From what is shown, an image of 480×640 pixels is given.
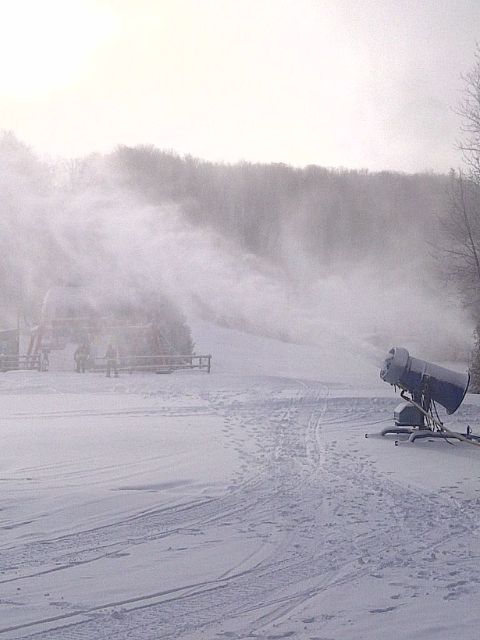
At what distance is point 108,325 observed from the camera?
115 feet

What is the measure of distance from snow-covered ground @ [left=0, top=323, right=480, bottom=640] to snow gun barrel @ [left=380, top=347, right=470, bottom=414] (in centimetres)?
90

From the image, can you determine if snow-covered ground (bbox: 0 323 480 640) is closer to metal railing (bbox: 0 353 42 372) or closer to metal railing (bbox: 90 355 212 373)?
metal railing (bbox: 90 355 212 373)

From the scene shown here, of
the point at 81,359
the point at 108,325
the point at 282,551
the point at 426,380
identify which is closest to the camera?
the point at 282,551

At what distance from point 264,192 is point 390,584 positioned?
2057 inches

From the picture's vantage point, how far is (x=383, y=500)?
29.6 feet

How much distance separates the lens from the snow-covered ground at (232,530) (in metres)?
5.29

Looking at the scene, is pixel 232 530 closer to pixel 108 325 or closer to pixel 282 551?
pixel 282 551

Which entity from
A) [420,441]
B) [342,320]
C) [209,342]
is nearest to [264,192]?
[209,342]

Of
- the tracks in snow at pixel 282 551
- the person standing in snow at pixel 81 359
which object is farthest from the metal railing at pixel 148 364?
the tracks in snow at pixel 282 551

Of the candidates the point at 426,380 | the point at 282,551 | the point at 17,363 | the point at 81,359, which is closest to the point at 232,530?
the point at 282,551

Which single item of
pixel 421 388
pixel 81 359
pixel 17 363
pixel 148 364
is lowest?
pixel 17 363

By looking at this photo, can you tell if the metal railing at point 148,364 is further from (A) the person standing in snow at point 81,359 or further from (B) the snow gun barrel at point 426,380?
(B) the snow gun barrel at point 426,380

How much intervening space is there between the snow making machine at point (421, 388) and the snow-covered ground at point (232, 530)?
0.47 metres

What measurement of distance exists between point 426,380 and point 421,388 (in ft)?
0.56
